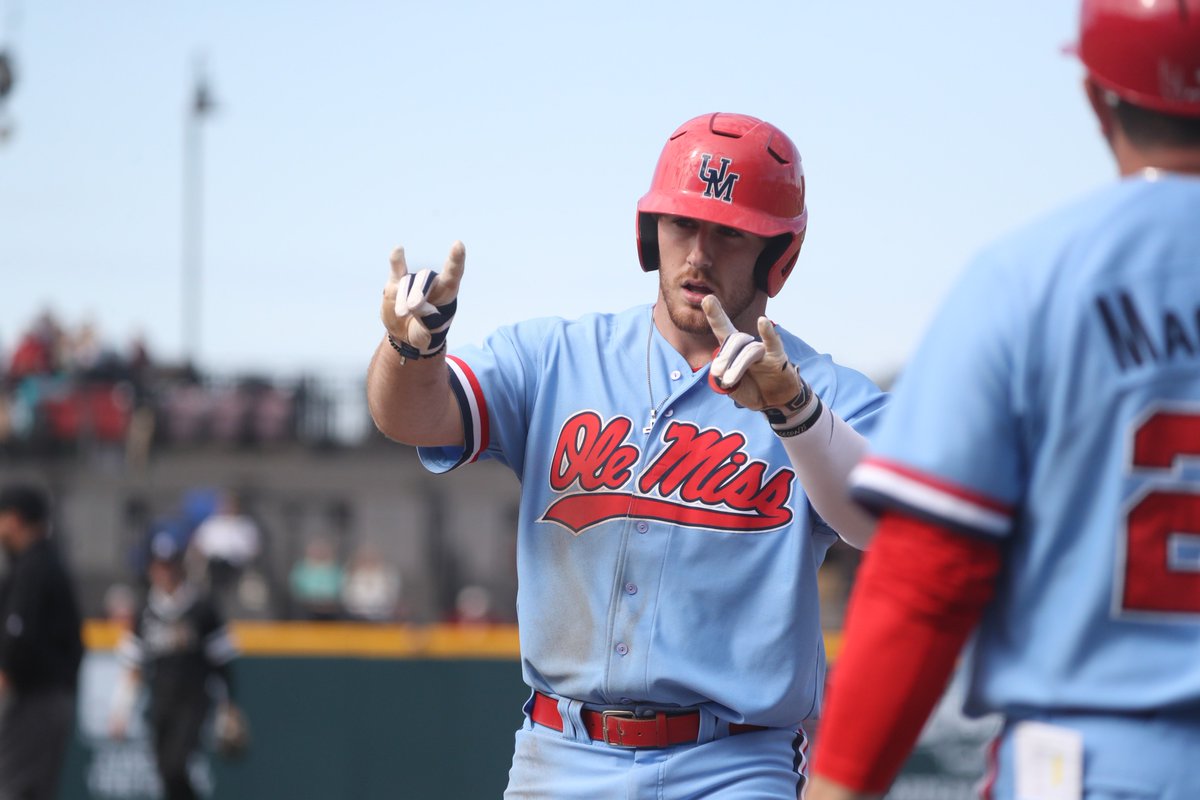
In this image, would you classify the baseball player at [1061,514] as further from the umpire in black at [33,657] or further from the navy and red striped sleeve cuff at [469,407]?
the umpire in black at [33,657]

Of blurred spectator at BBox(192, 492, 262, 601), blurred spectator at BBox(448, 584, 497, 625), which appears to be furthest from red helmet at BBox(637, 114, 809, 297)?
blurred spectator at BBox(192, 492, 262, 601)

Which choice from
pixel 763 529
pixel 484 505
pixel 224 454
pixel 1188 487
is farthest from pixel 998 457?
pixel 224 454

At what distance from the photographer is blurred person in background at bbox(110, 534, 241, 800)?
1136 cm

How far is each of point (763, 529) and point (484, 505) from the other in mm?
16609

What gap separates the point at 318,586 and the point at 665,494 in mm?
13567

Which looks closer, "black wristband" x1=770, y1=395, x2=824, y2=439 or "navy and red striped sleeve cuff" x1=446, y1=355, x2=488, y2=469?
"black wristband" x1=770, y1=395, x2=824, y2=439

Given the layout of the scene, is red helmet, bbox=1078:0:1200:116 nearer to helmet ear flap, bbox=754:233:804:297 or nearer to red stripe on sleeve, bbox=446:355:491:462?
helmet ear flap, bbox=754:233:804:297

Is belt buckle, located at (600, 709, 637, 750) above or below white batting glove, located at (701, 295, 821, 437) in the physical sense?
below

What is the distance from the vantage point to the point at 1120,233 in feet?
6.91

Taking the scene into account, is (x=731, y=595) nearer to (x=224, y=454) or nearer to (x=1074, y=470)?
(x=1074, y=470)

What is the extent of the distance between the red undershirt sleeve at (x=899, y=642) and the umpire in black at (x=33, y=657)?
25.5 ft

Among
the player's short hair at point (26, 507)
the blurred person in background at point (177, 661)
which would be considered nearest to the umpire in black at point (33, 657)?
the player's short hair at point (26, 507)

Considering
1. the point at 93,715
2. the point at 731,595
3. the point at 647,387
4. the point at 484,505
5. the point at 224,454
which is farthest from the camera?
the point at 224,454

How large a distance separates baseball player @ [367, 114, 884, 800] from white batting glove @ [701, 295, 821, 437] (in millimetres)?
71
